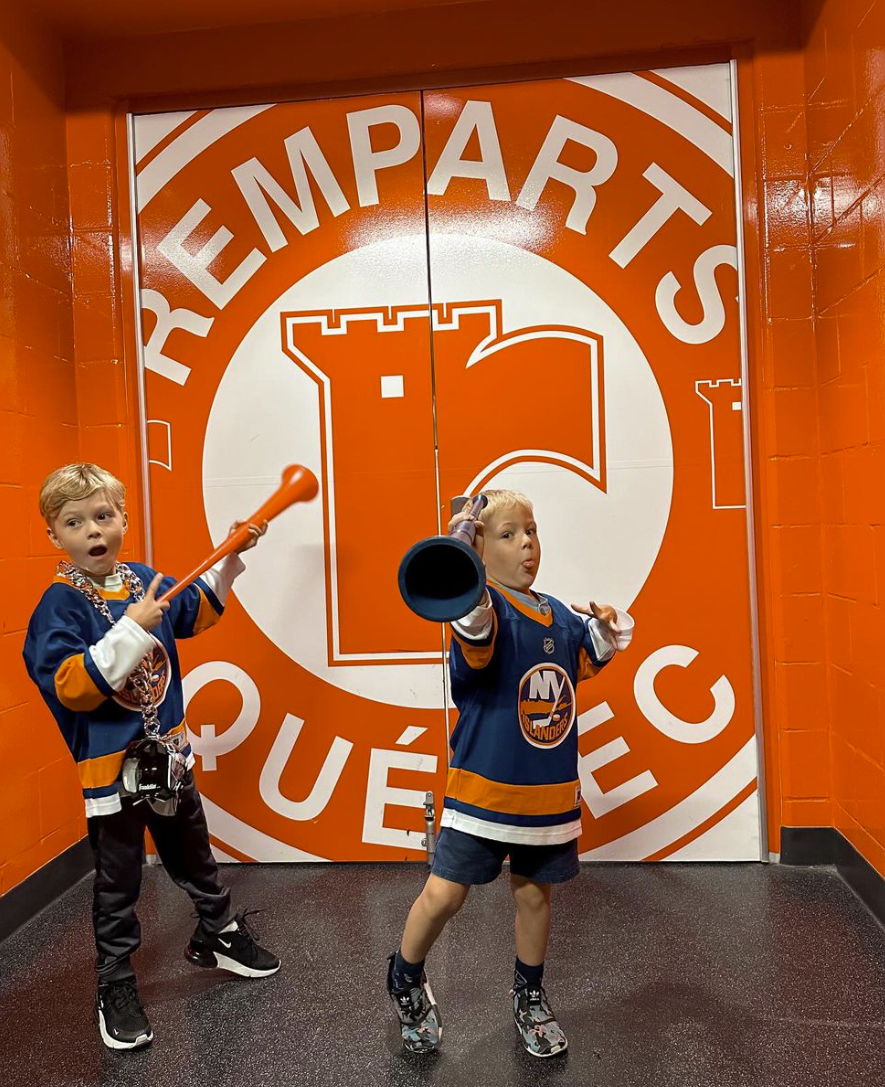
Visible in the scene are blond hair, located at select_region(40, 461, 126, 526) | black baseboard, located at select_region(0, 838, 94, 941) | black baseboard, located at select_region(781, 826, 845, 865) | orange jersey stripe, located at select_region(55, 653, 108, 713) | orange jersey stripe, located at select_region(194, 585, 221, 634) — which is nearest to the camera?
orange jersey stripe, located at select_region(55, 653, 108, 713)

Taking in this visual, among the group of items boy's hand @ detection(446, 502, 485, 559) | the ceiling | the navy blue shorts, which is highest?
the ceiling

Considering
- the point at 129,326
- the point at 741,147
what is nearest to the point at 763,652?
the point at 741,147

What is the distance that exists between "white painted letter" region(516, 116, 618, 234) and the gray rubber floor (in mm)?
1962

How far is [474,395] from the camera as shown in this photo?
2539mm

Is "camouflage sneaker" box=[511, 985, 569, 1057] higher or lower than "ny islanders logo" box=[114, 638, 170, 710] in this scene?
lower

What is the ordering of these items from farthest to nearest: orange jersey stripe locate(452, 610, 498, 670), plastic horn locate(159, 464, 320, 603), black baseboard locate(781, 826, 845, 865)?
black baseboard locate(781, 826, 845, 865) → plastic horn locate(159, 464, 320, 603) → orange jersey stripe locate(452, 610, 498, 670)

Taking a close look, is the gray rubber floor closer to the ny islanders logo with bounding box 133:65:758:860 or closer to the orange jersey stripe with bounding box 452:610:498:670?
the ny islanders logo with bounding box 133:65:758:860

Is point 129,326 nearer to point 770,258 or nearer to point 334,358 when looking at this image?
point 334,358

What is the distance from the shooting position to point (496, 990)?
1.86m

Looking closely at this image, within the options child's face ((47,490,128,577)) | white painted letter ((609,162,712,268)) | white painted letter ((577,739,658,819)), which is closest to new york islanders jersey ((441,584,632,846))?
child's face ((47,490,128,577))

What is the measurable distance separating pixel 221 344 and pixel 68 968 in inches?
69.5

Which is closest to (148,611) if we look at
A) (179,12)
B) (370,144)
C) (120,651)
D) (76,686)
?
(120,651)

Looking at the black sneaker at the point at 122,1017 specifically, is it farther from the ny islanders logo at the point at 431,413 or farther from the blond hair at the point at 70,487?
the blond hair at the point at 70,487

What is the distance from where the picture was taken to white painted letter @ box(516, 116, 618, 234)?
2.50 m
